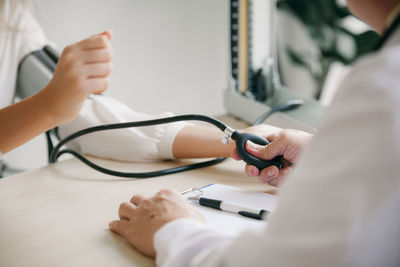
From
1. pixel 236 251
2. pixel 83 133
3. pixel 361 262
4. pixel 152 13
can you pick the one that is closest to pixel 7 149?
pixel 83 133

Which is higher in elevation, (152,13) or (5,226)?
(152,13)

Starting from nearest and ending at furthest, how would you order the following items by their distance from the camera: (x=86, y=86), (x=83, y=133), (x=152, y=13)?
1. (x=86, y=86)
2. (x=83, y=133)
3. (x=152, y=13)

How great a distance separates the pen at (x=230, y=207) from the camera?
604 mm

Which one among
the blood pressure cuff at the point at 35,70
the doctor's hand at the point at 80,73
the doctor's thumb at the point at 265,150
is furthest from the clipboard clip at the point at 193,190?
the blood pressure cuff at the point at 35,70

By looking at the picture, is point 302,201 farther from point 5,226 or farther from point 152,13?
point 152,13

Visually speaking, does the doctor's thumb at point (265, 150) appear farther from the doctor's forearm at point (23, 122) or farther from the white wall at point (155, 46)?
the white wall at point (155, 46)

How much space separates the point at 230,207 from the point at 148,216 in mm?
128

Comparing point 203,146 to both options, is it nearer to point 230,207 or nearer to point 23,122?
point 230,207

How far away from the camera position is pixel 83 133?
819mm

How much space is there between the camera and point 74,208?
0.67m

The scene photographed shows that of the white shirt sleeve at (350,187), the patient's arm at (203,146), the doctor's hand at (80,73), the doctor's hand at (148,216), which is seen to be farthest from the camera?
the patient's arm at (203,146)

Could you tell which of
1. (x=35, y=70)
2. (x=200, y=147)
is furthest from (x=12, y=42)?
(x=200, y=147)

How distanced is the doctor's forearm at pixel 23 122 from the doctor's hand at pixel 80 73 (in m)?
0.03

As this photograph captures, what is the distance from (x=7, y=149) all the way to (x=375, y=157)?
654mm
